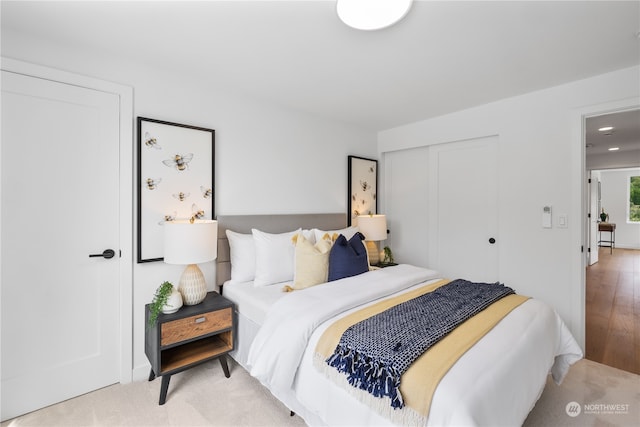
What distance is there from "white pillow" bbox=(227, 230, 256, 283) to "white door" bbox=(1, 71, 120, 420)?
0.85m

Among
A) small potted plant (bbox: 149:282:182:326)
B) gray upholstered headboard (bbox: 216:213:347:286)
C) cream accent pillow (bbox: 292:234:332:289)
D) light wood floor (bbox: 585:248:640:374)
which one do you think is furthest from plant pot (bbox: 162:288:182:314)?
light wood floor (bbox: 585:248:640:374)

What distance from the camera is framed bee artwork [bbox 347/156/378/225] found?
12.6 ft

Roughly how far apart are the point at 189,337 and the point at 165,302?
0.30m

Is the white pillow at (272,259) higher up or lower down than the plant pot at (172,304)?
higher up

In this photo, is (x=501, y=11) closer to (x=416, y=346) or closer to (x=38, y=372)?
(x=416, y=346)

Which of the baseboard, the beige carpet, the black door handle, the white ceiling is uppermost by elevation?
the white ceiling

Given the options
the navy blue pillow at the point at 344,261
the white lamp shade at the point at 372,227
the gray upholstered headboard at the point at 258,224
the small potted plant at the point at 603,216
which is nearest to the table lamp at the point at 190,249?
the gray upholstered headboard at the point at 258,224

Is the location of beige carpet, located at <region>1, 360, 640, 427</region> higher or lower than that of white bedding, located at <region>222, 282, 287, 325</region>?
lower

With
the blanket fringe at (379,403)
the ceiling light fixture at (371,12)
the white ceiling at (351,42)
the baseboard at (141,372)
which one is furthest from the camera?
the baseboard at (141,372)

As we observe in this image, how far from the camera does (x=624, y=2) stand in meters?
1.57

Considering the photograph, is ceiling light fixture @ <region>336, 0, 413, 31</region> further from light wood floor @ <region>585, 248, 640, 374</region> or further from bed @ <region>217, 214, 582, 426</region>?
light wood floor @ <region>585, 248, 640, 374</region>

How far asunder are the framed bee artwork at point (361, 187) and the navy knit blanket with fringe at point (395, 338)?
198 centimetres

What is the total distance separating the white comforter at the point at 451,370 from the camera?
118cm

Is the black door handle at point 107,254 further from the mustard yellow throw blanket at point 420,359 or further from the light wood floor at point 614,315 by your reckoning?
the light wood floor at point 614,315
